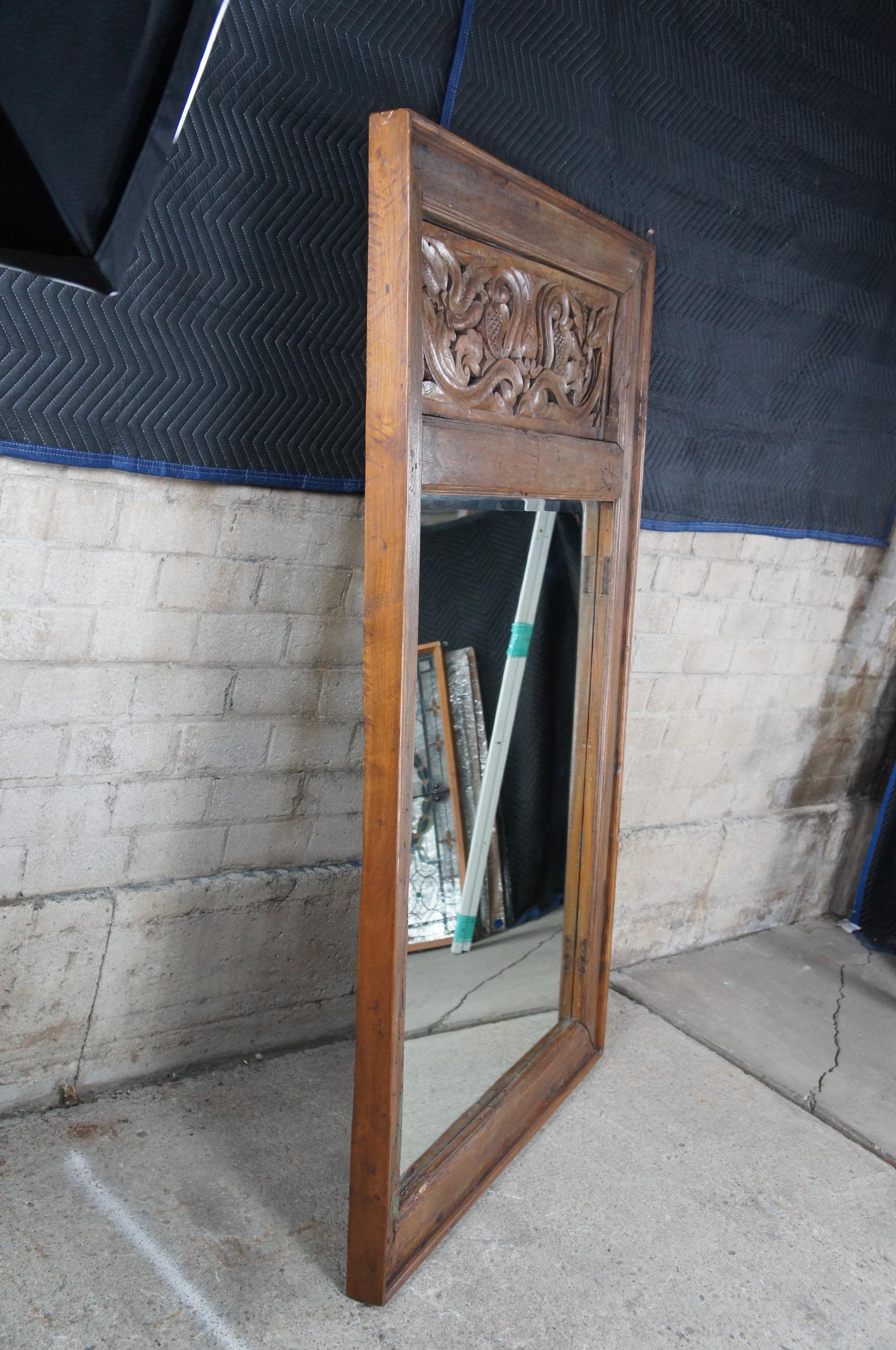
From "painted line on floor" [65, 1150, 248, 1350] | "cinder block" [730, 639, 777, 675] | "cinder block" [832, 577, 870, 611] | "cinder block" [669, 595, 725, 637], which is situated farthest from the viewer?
"cinder block" [832, 577, 870, 611]

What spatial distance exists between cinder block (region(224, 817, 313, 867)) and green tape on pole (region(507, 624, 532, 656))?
0.70m

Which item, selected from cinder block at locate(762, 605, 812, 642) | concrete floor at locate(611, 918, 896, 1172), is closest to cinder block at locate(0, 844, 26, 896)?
concrete floor at locate(611, 918, 896, 1172)

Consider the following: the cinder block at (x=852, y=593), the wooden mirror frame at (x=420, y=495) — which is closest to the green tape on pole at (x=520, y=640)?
the wooden mirror frame at (x=420, y=495)

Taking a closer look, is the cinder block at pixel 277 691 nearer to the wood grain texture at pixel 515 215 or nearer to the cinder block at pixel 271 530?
the cinder block at pixel 271 530

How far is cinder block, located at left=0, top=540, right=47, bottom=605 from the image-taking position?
1961mm

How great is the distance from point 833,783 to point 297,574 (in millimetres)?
2672

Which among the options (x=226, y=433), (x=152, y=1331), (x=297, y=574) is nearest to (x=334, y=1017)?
(x=152, y=1331)

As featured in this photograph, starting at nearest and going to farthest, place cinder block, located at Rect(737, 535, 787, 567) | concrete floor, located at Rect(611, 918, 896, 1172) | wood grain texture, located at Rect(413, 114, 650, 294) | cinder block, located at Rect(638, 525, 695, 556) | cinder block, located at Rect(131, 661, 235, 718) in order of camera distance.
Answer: wood grain texture, located at Rect(413, 114, 650, 294) → cinder block, located at Rect(131, 661, 235, 718) → concrete floor, located at Rect(611, 918, 896, 1172) → cinder block, located at Rect(638, 525, 695, 556) → cinder block, located at Rect(737, 535, 787, 567)

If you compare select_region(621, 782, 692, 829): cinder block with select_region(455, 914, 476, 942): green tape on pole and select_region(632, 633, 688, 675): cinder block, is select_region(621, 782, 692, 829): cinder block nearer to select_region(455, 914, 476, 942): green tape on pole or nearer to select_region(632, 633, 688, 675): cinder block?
select_region(632, 633, 688, 675): cinder block

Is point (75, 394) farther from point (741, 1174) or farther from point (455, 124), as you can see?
point (741, 1174)

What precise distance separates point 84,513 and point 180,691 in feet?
1.46

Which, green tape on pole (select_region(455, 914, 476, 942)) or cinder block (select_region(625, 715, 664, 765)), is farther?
cinder block (select_region(625, 715, 664, 765))

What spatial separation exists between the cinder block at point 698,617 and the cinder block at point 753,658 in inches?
6.2

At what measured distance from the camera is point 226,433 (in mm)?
2150
